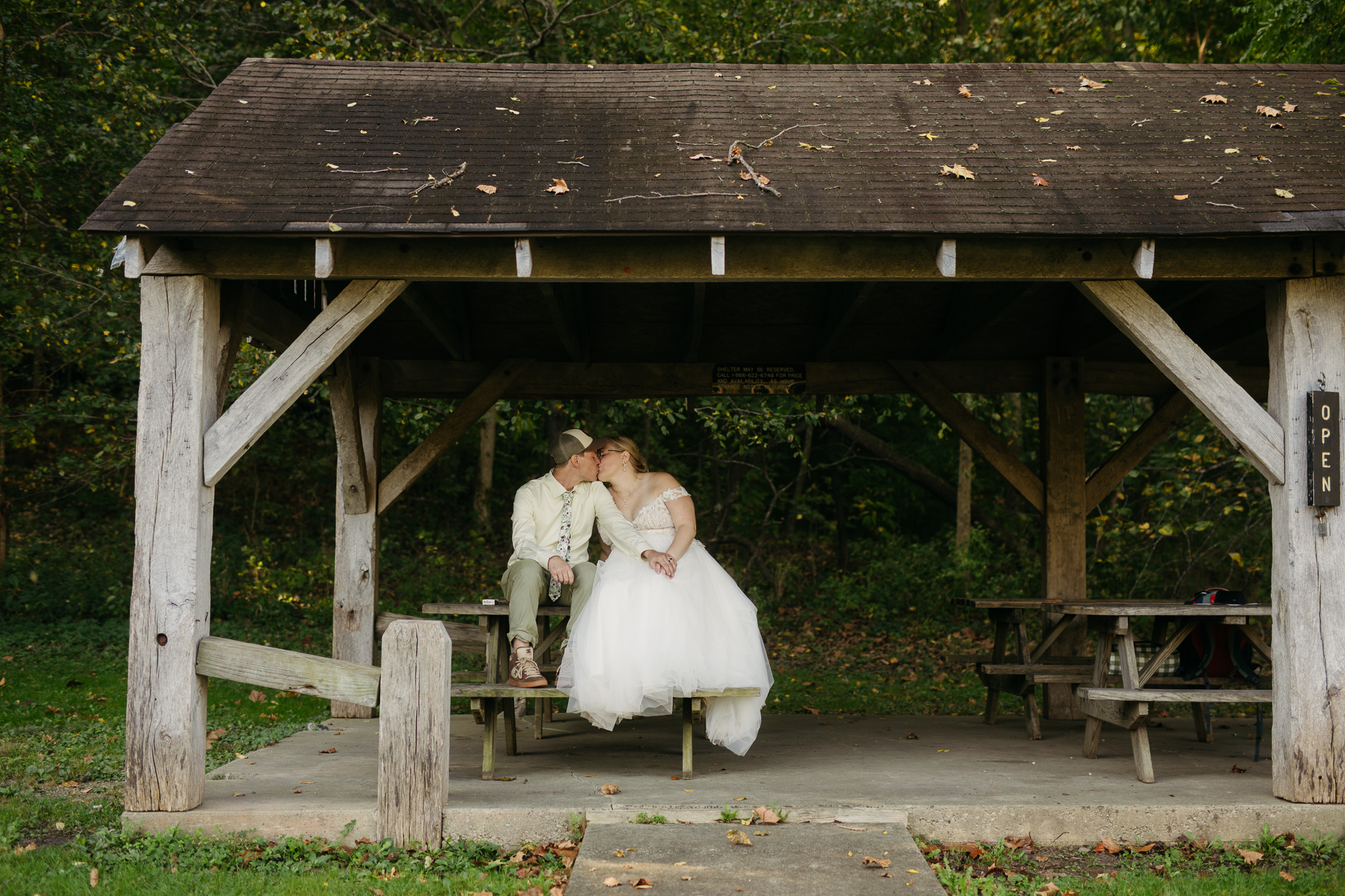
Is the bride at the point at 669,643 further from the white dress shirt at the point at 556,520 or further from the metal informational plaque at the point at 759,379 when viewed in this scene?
the metal informational plaque at the point at 759,379

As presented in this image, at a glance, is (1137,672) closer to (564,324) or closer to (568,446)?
(568,446)

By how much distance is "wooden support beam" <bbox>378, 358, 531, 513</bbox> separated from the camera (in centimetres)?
757

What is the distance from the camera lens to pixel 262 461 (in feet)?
49.3

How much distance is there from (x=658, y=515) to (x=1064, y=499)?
354cm

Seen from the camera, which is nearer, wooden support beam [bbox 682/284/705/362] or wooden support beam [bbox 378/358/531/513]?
wooden support beam [bbox 682/284/705/362]

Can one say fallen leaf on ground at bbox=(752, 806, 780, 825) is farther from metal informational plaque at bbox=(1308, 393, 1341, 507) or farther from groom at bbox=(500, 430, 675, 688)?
metal informational plaque at bbox=(1308, 393, 1341, 507)

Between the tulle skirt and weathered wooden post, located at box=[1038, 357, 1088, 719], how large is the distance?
3188mm

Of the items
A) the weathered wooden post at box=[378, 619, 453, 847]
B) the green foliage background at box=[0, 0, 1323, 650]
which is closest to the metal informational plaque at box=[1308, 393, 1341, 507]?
the weathered wooden post at box=[378, 619, 453, 847]

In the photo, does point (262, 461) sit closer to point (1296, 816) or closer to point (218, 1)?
point (218, 1)

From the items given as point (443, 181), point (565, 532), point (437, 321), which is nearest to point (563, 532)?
point (565, 532)

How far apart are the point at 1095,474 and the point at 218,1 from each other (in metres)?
11.1

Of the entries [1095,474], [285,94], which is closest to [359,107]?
[285,94]

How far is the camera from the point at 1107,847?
4.66 meters

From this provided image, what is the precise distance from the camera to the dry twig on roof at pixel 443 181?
5012 mm
